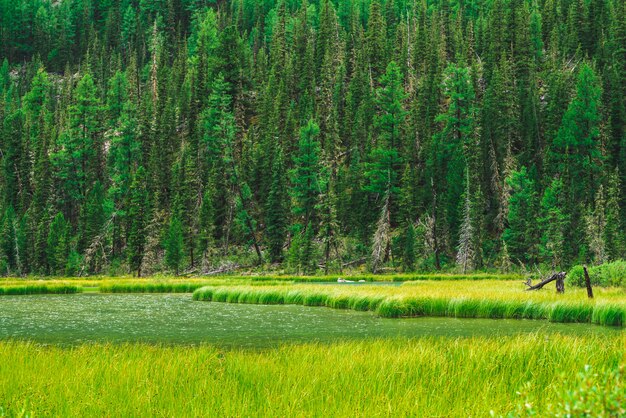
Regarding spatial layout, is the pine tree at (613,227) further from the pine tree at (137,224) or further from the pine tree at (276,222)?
the pine tree at (137,224)

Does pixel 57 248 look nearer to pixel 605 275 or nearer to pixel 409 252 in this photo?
pixel 409 252

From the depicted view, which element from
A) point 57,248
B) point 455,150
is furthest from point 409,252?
point 57,248

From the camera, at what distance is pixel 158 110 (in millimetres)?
95375

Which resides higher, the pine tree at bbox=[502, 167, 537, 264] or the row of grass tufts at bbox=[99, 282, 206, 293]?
the pine tree at bbox=[502, 167, 537, 264]

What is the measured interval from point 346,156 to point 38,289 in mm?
54850

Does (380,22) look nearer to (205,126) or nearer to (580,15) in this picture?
(580,15)

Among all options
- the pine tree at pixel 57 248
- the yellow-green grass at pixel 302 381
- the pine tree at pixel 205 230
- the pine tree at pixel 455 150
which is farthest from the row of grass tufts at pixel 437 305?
the pine tree at pixel 57 248

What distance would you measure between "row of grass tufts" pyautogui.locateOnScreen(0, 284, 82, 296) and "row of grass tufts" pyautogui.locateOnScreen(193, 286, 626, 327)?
16.4 m

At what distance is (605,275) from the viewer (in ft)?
106

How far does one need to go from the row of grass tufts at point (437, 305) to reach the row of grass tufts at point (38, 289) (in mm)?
16372

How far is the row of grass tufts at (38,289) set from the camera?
1737 inches

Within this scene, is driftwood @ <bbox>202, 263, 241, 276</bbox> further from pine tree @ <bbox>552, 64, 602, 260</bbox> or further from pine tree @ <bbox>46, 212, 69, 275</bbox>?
pine tree @ <bbox>552, 64, 602, 260</bbox>

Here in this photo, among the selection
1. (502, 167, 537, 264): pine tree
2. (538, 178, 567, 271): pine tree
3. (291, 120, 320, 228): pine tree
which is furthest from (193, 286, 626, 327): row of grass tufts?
(291, 120, 320, 228): pine tree

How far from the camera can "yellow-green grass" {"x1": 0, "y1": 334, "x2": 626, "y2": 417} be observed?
7973mm
